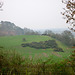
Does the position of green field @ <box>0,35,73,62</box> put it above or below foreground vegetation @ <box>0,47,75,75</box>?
below

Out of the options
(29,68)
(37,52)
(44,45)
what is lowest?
(37,52)

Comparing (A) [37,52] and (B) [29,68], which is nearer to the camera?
(B) [29,68]

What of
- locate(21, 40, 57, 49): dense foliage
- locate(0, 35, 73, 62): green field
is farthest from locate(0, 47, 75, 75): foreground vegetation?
locate(21, 40, 57, 49): dense foliage

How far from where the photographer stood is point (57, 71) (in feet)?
9.40

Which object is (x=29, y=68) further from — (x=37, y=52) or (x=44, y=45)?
(x=44, y=45)

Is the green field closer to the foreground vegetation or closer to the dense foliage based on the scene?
the foreground vegetation

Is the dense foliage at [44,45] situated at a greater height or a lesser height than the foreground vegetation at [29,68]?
lesser

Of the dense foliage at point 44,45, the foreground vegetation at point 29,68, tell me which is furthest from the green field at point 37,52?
the dense foliage at point 44,45

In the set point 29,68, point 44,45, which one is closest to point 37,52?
point 44,45

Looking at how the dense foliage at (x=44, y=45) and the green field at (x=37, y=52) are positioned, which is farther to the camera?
the dense foliage at (x=44, y=45)

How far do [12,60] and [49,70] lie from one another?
138 centimetres

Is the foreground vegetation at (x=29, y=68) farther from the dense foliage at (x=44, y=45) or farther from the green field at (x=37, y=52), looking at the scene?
the dense foliage at (x=44, y=45)

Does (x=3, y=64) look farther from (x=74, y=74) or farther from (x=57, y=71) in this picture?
(x=74, y=74)

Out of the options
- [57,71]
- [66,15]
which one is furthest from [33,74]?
[66,15]
